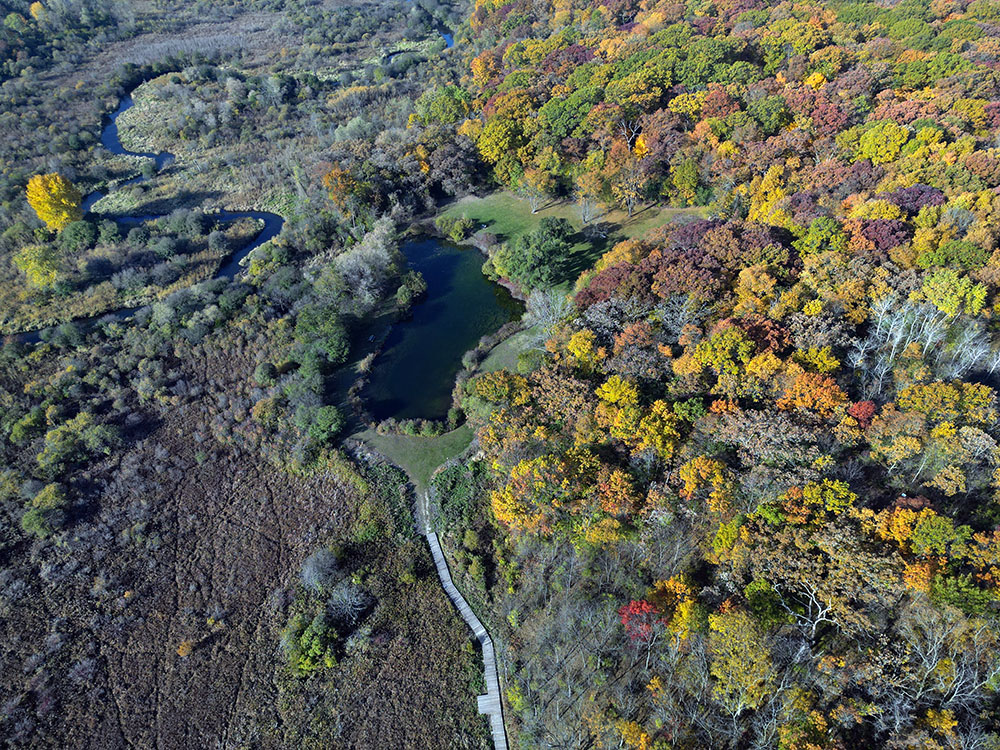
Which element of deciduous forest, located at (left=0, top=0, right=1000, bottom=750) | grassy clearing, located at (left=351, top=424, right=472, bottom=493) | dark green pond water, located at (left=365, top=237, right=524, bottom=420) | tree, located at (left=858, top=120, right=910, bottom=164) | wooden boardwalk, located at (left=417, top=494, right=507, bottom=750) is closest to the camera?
deciduous forest, located at (left=0, top=0, right=1000, bottom=750)

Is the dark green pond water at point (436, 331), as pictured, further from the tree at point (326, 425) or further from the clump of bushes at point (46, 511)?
the clump of bushes at point (46, 511)

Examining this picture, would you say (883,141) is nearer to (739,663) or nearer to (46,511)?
(739,663)

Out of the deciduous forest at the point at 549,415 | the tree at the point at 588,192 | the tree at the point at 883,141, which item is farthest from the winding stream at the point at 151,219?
the tree at the point at 883,141

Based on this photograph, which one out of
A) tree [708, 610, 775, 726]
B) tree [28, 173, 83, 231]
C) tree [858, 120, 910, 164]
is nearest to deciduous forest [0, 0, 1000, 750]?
tree [708, 610, 775, 726]

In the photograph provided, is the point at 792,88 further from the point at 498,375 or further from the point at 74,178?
the point at 74,178

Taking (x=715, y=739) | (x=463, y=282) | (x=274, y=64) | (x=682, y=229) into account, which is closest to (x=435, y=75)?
(x=274, y=64)

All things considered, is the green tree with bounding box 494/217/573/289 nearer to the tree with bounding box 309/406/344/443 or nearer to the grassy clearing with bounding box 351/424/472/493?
the grassy clearing with bounding box 351/424/472/493

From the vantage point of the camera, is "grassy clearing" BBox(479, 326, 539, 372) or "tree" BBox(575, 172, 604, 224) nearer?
"grassy clearing" BBox(479, 326, 539, 372)
